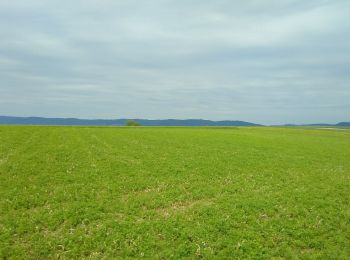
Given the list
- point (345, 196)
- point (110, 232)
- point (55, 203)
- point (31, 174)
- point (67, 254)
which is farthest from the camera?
point (31, 174)

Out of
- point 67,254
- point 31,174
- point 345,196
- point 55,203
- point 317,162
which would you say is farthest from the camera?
point 317,162

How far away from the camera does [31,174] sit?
21422mm

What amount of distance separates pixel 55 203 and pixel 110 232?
5003 millimetres

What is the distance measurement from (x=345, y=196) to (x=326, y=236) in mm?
7899

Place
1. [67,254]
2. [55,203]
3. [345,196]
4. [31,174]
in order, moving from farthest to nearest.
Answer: [31,174]
[345,196]
[55,203]
[67,254]

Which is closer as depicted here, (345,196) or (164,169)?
Answer: (345,196)

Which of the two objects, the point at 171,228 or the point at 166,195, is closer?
the point at 171,228

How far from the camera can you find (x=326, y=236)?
12.9m

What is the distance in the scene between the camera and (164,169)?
25156 mm

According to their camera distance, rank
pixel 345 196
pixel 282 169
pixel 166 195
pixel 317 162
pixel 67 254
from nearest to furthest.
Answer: pixel 67 254 → pixel 166 195 → pixel 345 196 → pixel 282 169 → pixel 317 162

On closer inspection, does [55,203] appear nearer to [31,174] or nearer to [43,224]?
[43,224]

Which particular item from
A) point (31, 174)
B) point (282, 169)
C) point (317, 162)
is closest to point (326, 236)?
point (282, 169)

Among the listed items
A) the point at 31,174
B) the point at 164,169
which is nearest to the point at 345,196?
the point at 164,169

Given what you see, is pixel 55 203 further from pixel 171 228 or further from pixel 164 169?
pixel 164 169
